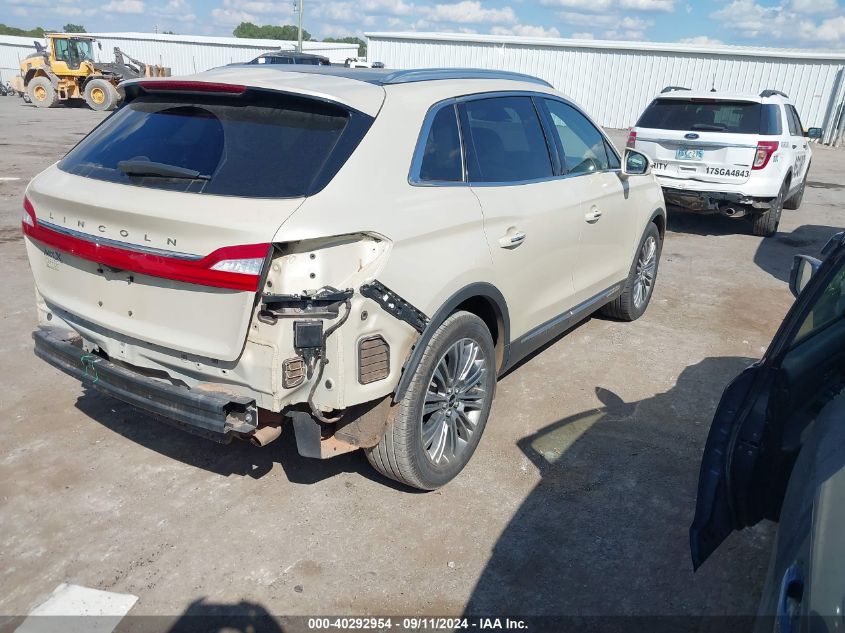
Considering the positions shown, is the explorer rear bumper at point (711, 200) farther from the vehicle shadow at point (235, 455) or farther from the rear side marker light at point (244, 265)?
the rear side marker light at point (244, 265)

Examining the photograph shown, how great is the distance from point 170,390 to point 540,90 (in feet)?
9.61

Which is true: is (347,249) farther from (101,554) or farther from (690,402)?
(690,402)

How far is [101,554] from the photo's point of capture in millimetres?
2957

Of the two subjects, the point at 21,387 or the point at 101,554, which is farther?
the point at 21,387

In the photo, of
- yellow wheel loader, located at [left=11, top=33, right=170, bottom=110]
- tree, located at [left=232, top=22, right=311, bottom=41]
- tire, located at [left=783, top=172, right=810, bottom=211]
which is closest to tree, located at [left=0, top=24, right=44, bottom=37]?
tree, located at [left=232, top=22, right=311, bottom=41]

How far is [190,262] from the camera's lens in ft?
8.53

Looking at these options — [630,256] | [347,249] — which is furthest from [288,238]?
[630,256]

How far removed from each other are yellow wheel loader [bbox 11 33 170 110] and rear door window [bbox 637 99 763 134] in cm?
2365

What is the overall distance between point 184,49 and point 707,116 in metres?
41.9

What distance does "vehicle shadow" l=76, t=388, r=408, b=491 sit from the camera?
11.8 ft

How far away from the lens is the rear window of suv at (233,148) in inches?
107

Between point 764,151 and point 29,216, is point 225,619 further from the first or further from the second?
point 764,151

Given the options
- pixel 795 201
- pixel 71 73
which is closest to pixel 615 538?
pixel 795 201

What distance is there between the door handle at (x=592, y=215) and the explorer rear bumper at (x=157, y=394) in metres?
2.62
